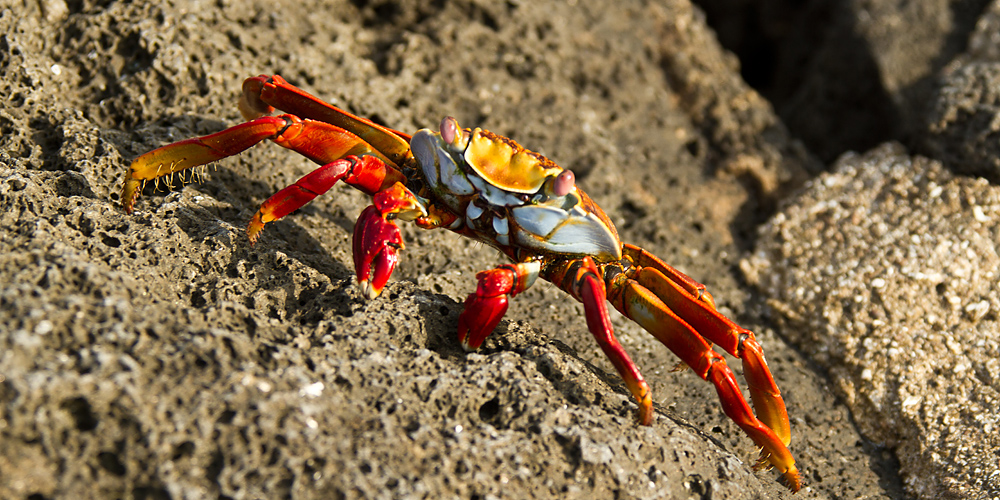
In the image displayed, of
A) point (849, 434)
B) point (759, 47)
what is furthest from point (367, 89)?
point (759, 47)

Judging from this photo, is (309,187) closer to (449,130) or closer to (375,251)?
(375,251)

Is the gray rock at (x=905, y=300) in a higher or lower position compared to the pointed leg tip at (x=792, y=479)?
higher

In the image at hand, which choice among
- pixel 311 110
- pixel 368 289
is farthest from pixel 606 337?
pixel 311 110

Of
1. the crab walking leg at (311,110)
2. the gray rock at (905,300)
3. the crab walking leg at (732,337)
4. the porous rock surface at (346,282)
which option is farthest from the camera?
the gray rock at (905,300)

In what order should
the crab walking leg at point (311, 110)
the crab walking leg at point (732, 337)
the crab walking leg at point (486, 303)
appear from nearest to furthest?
the crab walking leg at point (486, 303) → the crab walking leg at point (732, 337) → the crab walking leg at point (311, 110)

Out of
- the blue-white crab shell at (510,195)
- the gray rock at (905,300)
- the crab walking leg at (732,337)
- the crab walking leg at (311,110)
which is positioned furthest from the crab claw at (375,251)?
the gray rock at (905,300)

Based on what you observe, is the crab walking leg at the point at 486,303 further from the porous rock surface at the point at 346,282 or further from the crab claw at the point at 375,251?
the crab claw at the point at 375,251

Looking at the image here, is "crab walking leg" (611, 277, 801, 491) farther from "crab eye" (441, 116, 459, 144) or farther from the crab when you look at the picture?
"crab eye" (441, 116, 459, 144)
